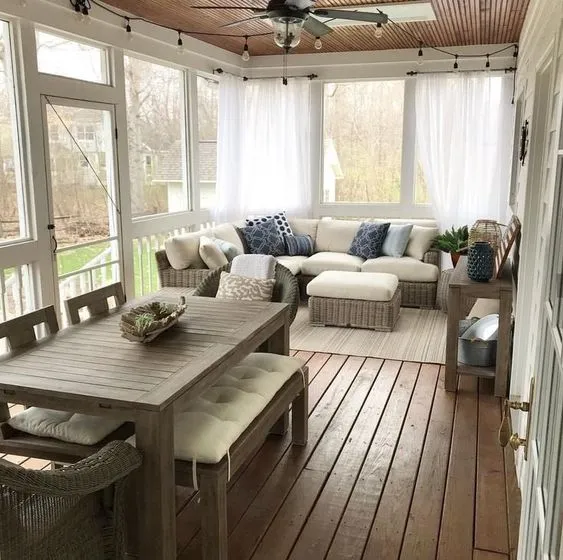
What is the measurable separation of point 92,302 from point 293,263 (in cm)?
346

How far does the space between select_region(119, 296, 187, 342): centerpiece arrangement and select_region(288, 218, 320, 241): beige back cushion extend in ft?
14.3

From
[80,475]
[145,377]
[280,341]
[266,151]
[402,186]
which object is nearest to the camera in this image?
[80,475]

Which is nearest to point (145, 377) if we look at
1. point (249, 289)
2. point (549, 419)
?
point (549, 419)

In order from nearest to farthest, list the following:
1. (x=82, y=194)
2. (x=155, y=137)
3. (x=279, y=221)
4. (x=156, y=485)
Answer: (x=156, y=485)
(x=82, y=194)
(x=155, y=137)
(x=279, y=221)

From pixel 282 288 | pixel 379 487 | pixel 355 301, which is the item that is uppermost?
pixel 282 288

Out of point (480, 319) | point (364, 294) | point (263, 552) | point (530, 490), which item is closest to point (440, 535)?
point (263, 552)

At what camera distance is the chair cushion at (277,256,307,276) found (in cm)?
631

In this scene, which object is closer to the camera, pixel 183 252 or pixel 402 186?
pixel 183 252

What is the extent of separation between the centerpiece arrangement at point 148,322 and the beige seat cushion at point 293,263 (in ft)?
11.5

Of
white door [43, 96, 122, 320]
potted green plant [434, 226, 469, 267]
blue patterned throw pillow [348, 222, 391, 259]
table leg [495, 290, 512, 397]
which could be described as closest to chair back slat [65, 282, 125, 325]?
white door [43, 96, 122, 320]

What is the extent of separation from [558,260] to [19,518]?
1.47 m

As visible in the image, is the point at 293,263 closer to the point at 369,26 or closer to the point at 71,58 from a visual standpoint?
the point at 369,26

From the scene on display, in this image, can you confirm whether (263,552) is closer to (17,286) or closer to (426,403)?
(426,403)

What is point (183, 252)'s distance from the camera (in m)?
5.60
